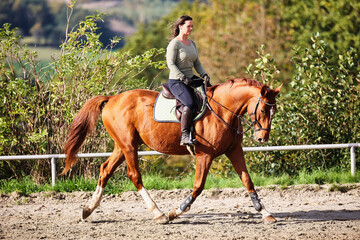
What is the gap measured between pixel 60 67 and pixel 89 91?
754mm

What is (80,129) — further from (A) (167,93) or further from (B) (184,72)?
(B) (184,72)

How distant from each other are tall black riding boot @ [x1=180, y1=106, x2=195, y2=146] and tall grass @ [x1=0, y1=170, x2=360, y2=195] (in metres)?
2.72

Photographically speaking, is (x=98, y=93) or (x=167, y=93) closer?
(x=167, y=93)

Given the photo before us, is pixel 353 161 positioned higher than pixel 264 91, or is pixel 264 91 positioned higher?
pixel 264 91

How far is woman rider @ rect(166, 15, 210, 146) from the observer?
6.50 meters

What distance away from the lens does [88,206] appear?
23.0 feet

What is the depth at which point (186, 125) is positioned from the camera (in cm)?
650

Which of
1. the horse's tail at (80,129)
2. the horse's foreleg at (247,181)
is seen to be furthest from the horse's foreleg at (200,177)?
the horse's tail at (80,129)

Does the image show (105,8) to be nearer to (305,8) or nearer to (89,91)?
(89,91)

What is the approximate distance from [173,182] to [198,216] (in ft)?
7.26

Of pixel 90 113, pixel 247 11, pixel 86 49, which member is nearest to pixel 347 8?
pixel 247 11

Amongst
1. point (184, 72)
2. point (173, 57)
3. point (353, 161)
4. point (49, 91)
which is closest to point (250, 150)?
point (353, 161)

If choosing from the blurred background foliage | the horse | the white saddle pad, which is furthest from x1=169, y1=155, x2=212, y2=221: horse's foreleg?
the blurred background foliage

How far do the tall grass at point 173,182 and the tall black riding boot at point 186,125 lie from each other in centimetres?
272
